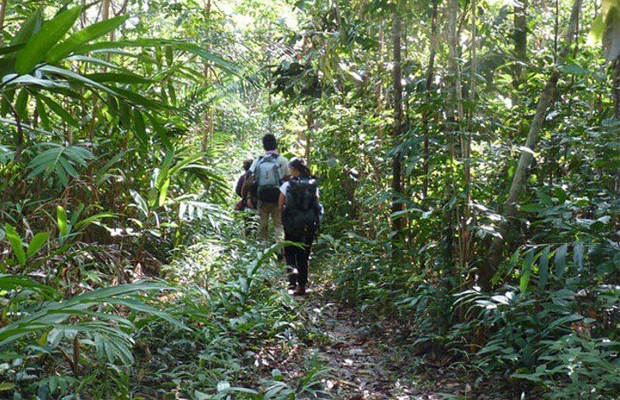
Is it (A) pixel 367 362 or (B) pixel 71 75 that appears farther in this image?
(A) pixel 367 362

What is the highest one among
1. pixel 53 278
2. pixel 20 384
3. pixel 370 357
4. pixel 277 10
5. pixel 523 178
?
pixel 277 10

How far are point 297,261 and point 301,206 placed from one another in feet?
1.97

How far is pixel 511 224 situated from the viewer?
5.16 meters

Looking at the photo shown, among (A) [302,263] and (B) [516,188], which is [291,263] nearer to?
(A) [302,263]

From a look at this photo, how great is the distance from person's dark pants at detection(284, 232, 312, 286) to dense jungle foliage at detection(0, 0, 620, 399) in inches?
10.1

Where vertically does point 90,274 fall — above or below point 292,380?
above

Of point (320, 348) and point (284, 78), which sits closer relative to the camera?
point (320, 348)

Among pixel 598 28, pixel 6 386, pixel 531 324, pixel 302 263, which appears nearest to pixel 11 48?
pixel 6 386

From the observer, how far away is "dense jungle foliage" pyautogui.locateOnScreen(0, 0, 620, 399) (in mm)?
3285

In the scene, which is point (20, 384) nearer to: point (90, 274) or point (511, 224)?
point (90, 274)

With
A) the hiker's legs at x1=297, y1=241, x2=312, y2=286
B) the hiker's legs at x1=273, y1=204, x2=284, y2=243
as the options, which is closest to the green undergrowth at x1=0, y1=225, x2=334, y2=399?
the hiker's legs at x1=297, y1=241, x2=312, y2=286

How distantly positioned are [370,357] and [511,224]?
1.57 metres

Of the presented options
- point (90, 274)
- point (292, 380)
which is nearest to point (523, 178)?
point (292, 380)

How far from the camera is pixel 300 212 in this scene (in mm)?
7371
